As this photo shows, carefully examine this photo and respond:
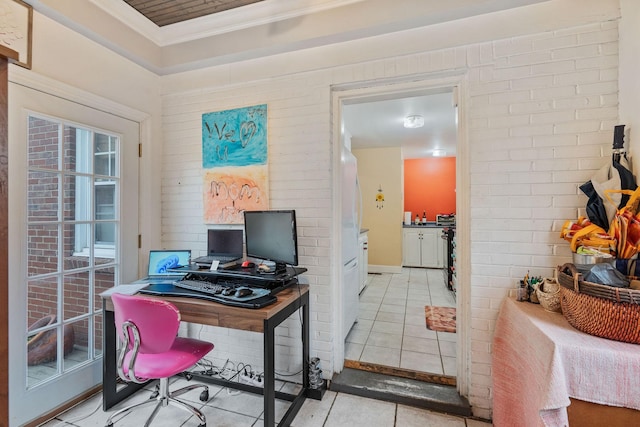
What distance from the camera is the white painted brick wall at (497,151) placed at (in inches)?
64.9

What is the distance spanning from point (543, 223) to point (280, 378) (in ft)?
6.96

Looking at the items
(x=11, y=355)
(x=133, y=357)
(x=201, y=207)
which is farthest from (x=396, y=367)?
(x=11, y=355)

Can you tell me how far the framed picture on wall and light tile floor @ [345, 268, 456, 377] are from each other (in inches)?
119

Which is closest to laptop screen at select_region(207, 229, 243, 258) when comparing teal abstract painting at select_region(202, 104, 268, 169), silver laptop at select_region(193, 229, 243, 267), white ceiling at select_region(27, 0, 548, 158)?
silver laptop at select_region(193, 229, 243, 267)

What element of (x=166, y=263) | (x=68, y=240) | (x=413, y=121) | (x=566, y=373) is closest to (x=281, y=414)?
(x=166, y=263)

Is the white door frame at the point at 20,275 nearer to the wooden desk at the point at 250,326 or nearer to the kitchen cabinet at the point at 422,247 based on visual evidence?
the wooden desk at the point at 250,326

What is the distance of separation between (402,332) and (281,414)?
1568 mm

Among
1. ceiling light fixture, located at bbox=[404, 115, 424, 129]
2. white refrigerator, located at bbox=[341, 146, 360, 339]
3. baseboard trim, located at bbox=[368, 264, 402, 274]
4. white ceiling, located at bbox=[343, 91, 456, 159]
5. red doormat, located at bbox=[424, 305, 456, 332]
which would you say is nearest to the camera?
white refrigerator, located at bbox=[341, 146, 360, 339]

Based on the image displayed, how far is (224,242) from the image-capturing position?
2232mm

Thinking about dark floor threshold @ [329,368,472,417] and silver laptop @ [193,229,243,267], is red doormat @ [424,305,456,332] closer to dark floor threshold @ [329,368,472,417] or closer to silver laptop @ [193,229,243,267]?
dark floor threshold @ [329,368,472,417]

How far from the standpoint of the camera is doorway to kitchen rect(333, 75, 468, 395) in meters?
1.95

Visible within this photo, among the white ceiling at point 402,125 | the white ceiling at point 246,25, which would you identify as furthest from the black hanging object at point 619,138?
the white ceiling at point 402,125

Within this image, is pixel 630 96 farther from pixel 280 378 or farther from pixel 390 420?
pixel 280 378

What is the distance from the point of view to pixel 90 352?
6.77 feet
